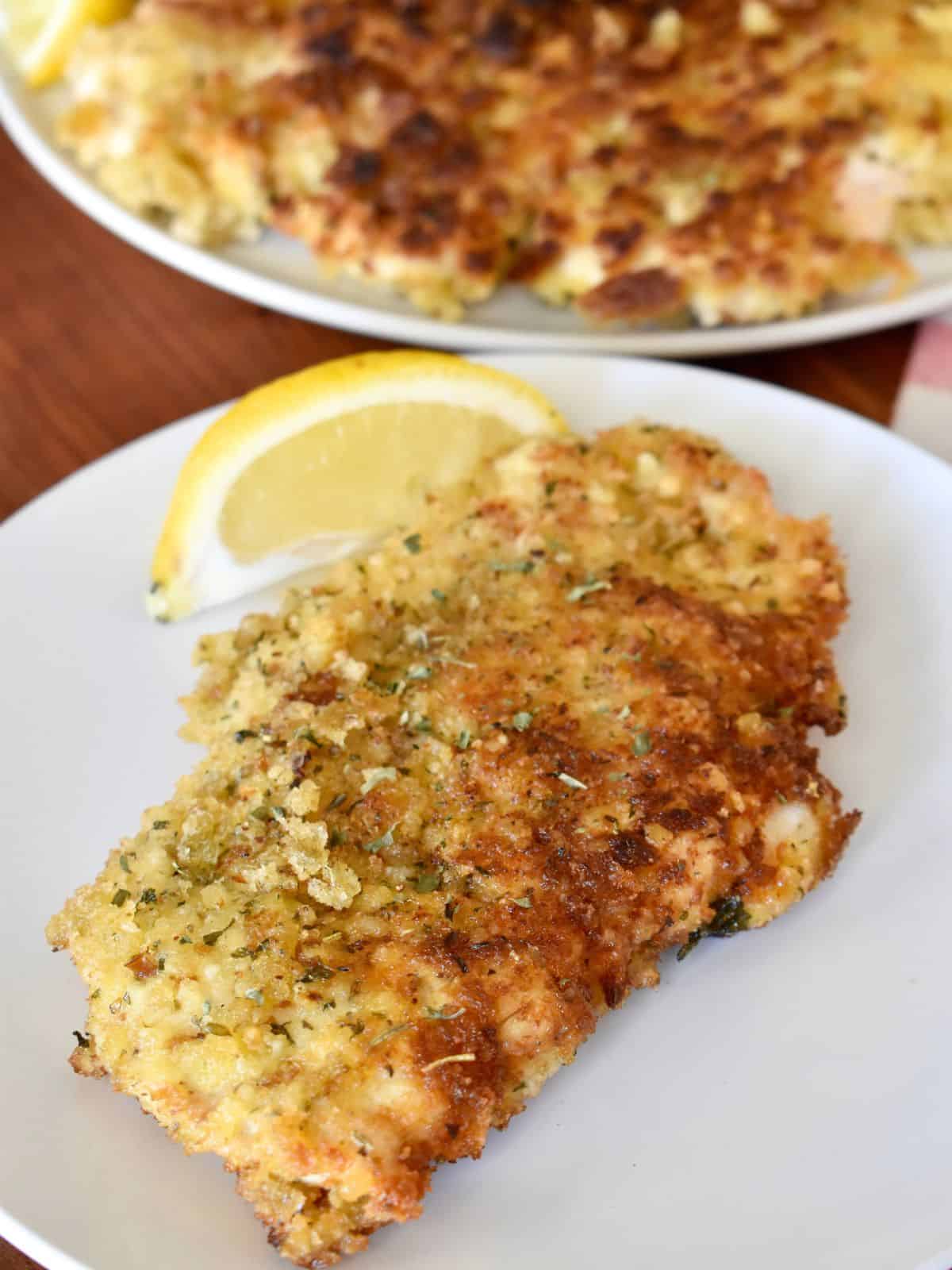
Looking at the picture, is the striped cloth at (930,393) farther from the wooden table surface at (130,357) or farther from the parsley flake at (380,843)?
the parsley flake at (380,843)

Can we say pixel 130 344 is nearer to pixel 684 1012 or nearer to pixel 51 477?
pixel 51 477

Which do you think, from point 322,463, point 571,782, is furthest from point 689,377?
point 571,782

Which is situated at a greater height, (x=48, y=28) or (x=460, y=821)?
(x=48, y=28)

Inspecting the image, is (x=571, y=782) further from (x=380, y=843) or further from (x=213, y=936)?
(x=213, y=936)

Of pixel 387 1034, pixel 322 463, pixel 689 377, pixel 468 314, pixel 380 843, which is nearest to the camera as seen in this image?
pixel 387 1034

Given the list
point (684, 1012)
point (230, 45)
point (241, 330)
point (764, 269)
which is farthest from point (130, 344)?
point (684, 1012)

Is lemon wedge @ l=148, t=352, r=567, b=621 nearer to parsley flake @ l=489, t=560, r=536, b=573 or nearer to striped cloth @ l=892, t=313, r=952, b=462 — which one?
parsley flake @ l=489, t=560, r=536, b=573

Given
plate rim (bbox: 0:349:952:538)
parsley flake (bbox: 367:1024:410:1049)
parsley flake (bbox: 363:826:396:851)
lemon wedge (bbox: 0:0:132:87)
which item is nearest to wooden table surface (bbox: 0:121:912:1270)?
plate rim (bbox: 0:349:952:538)
